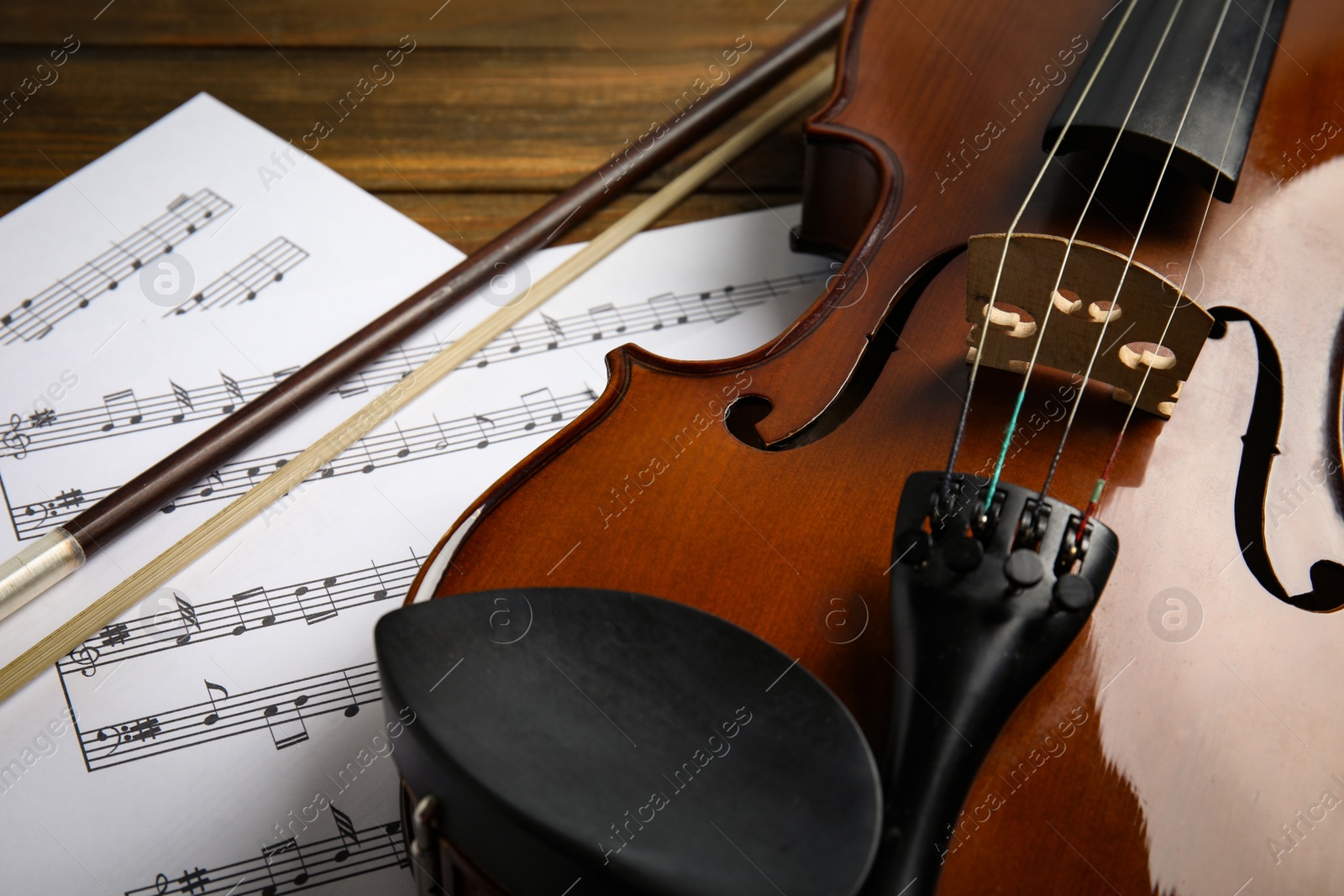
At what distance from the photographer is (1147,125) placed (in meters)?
0.93

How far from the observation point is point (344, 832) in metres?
0.79

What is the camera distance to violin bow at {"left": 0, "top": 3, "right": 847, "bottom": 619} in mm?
889

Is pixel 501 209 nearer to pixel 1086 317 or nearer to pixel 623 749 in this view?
pixel 1086 317

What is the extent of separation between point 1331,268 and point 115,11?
5.00ft

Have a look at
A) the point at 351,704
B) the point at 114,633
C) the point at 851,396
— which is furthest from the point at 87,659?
the point at 851,396

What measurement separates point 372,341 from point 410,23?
622mm

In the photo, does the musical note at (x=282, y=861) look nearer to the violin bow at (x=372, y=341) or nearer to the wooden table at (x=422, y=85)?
the violin bow at (x=372, y=341)

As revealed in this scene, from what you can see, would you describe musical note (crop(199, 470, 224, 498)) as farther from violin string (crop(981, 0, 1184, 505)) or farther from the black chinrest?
violin string (crop(981, 0, 1184, 505))

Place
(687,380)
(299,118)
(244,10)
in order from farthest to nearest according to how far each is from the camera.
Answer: (244,10) → (299,118) → (687,380)

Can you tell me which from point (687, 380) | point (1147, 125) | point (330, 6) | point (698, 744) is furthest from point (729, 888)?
point (330, 6)

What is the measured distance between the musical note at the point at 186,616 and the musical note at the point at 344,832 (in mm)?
215

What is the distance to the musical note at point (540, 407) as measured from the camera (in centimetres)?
106

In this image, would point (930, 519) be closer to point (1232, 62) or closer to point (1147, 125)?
point (1147, 125)

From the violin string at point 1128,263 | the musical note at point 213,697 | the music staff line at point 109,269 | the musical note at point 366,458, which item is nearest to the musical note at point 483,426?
the musical note at point 366,458
